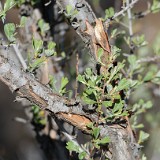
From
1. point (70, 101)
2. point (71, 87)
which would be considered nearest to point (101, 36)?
point (70, 101)

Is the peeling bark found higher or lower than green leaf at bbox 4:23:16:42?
lower

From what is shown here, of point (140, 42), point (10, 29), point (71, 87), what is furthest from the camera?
point (71, 87)

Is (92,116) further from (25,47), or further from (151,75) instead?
(25,47)

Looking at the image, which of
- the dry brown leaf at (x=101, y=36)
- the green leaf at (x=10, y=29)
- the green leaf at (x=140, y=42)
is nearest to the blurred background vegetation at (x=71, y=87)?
the green leaf at (x=140, y=42)

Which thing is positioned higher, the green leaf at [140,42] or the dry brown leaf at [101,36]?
the dry brown leaf at [101,36]

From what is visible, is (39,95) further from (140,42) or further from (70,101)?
(140,42)

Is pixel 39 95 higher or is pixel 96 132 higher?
pixel 39 95

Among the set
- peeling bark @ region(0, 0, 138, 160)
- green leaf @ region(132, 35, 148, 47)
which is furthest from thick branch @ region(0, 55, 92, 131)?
green leaf @ region(132, 35, 148, 47)

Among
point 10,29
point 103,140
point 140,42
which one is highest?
point 10,29

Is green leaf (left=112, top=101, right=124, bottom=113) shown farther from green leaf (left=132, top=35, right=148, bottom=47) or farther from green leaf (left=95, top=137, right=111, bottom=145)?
green leaf (left=132, top=35, right=148, bottom=47)

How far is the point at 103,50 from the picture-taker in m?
0.85

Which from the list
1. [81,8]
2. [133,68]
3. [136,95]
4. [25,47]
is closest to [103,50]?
[81,8]

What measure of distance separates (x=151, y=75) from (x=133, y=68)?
5cm

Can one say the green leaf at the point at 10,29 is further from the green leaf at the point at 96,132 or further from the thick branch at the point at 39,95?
the green leaf at the point at 96,132
